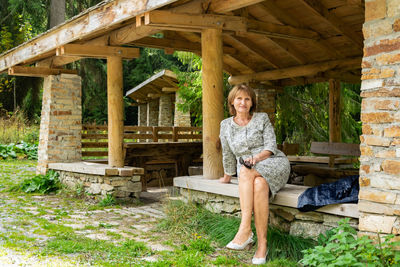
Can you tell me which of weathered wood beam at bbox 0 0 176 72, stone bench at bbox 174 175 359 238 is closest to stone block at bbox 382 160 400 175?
stone bench at bbox 174 175 359 238

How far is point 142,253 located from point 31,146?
12221 mm

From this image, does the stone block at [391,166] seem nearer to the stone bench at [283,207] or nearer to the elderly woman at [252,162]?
the stone bench at [283,207]

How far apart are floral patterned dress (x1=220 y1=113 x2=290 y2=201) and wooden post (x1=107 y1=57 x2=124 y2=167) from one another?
10.3 feet

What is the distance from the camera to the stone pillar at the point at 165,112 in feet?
56.8

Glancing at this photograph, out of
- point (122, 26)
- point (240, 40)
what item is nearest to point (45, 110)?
point (122, 26)

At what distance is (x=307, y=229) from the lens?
4309mm

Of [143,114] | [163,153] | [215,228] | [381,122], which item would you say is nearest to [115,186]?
[215,228]

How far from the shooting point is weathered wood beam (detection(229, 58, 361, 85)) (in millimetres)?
8312

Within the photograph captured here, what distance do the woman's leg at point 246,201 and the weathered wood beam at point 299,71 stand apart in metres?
4.93

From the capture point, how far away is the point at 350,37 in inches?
290

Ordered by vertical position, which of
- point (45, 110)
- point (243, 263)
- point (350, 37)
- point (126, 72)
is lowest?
point (243, 263)

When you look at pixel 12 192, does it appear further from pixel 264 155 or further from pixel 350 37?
pixel 350 37

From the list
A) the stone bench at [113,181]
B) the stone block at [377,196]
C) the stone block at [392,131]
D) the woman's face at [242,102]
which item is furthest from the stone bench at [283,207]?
the stone bench at [113,181]

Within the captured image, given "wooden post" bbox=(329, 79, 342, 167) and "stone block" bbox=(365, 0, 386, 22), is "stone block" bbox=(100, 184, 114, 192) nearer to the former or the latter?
"stone block" bbox=(365, 0, 386, 22)
